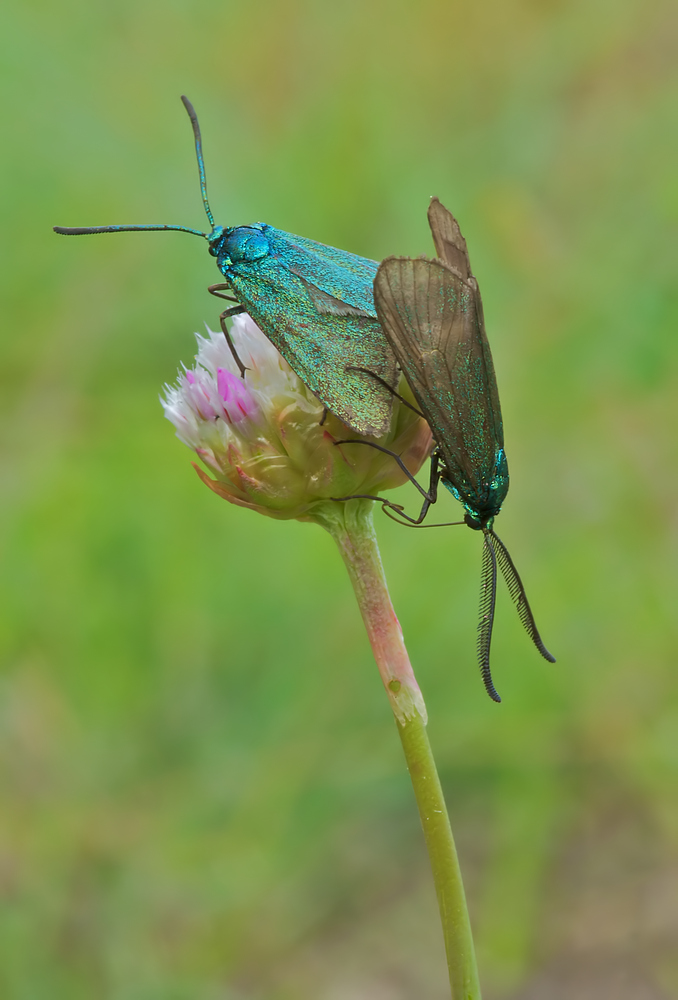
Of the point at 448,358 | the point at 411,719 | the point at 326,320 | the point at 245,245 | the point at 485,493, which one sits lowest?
the point at 411,719

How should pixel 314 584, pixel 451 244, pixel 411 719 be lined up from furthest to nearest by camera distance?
pixel 314 584
pixel 451 244
pixel 411 719

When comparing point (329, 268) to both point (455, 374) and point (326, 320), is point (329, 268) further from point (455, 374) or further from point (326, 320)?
point (455, 374)

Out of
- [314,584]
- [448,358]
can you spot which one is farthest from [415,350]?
[314,584]

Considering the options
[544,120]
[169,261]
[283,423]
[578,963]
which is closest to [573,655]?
[578,963]

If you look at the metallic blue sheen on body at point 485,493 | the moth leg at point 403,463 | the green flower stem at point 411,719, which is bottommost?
the green flower stem at point 411,719

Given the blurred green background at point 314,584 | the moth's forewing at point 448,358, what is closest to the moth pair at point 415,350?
the moth's forewing at point 448,358

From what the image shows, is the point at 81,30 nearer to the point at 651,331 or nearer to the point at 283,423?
the point at 651,331

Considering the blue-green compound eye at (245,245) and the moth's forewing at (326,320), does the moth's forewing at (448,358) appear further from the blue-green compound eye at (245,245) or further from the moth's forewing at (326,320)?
the blue-green compound eye at (245,245)
